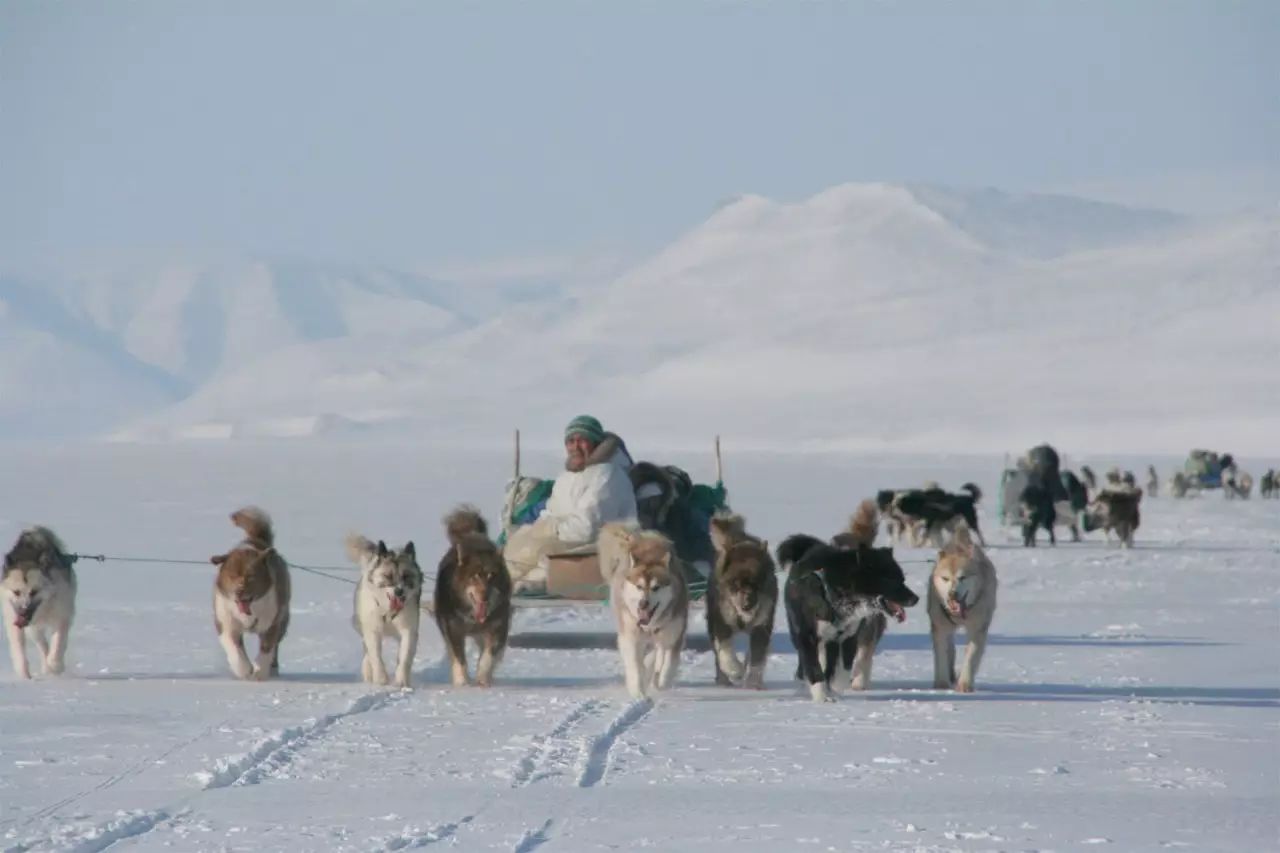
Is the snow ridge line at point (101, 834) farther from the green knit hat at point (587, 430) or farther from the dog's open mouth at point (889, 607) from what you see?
the green knit hat at point (587, 430)

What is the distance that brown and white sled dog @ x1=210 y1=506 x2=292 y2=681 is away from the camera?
36.0 feet

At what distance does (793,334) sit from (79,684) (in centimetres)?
13175

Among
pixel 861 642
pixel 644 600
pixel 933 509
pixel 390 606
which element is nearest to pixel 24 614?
pixel 390 606

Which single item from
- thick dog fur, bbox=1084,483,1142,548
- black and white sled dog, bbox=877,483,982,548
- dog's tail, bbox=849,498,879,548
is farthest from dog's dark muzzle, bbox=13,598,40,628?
thick dog fur, bbox=1084,483,1142,548

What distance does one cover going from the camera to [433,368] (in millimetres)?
150500

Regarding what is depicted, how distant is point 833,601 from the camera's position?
33.4 feet

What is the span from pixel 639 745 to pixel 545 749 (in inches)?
14.9

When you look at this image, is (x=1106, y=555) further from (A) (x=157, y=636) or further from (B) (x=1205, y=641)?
(A) (x=157, y=636)

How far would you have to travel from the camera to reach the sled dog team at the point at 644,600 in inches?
405

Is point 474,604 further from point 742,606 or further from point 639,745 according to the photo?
point 639,745

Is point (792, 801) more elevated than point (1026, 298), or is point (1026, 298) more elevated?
point (1026, 298)

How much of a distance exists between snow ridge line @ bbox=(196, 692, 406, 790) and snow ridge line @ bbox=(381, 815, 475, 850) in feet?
3.46

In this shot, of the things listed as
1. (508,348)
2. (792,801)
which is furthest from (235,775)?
(508,348)

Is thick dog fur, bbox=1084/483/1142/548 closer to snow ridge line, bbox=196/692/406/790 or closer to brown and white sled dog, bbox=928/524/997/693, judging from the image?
brown and white sled dog, bbox=928/524/997/693
